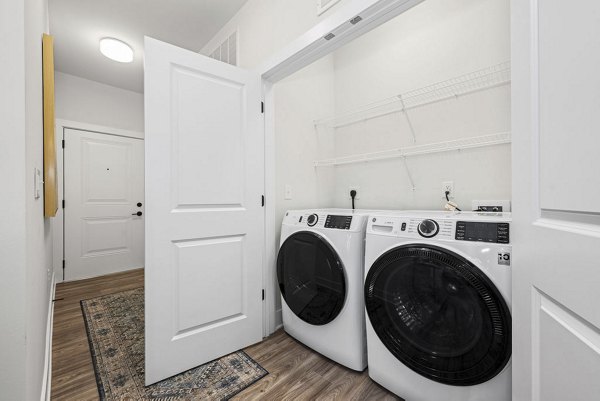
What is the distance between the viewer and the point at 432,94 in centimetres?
178

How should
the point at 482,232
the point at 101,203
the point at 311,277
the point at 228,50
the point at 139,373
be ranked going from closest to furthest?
the point at 482,232
the point at 139,373
the point at 311,277
the point at 228,50
the point at 101,203

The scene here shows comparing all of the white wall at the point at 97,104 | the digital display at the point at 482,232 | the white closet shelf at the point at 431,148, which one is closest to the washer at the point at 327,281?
the digital display at the point at 482,232

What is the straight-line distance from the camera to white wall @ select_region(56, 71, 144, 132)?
333 centimetres

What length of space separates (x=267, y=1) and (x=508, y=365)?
2547 mm

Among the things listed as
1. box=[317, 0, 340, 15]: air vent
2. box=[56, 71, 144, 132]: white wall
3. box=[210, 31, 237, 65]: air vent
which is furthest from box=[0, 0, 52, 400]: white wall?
box=[56, 71, 144, 132]: white wall

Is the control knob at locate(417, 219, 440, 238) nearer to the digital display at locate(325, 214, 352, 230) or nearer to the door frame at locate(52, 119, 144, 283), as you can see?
the digital display at locate(325, 214, 352, 230)

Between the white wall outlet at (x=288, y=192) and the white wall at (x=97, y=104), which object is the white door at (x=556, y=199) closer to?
the white wall outlet at (x=288, y=192)

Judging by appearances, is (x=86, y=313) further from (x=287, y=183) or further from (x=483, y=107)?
(x=483, y=107)

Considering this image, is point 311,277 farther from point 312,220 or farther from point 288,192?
point 288,192

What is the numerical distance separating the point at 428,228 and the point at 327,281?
25.7 inches

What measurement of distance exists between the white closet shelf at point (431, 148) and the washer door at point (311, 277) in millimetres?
827

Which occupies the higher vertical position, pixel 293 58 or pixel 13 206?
pixel 293 58

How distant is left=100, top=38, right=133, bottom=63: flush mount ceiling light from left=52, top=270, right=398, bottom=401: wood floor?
8.49ft

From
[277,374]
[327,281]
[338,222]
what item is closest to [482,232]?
[338,222]
